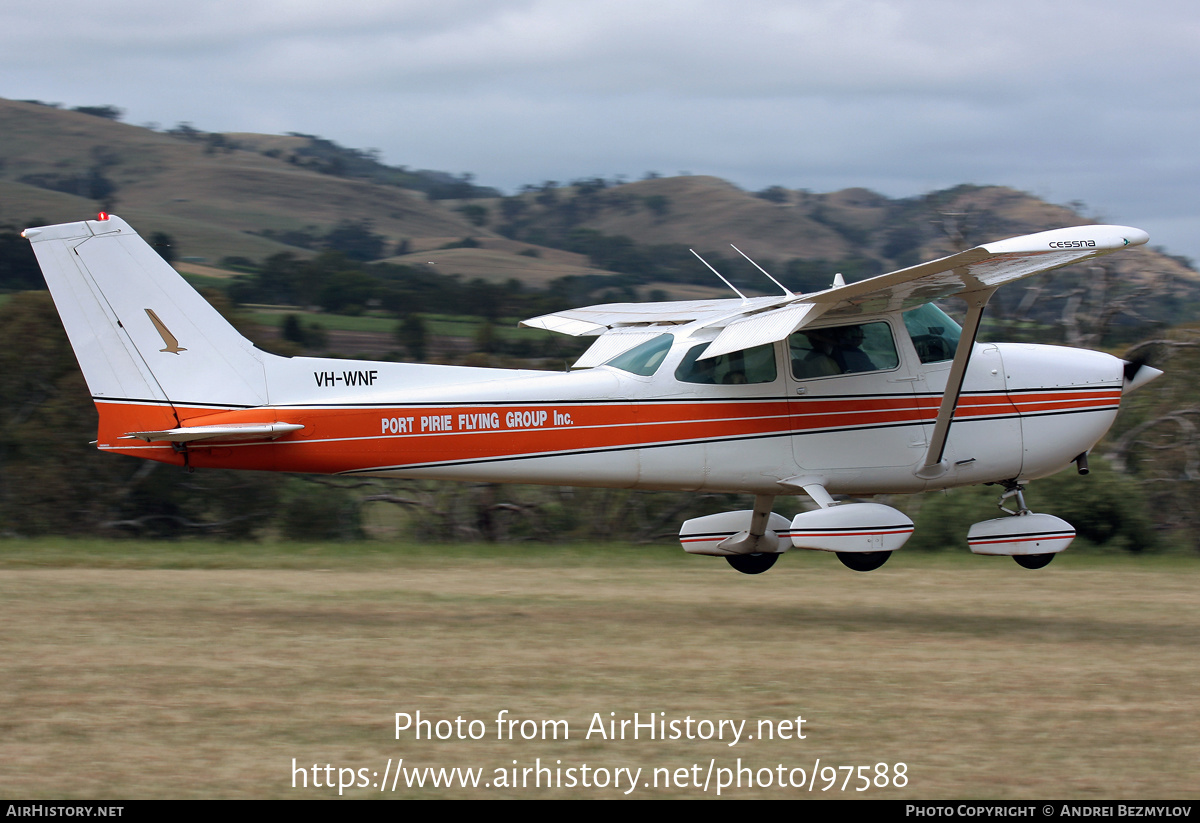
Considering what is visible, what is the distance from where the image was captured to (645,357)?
359 inches

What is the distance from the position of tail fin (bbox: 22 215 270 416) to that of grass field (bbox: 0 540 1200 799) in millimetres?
1732

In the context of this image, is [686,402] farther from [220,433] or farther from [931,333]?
[220,433]

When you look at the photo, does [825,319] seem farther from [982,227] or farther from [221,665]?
[982,227]

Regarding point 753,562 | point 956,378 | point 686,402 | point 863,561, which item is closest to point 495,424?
point 686,402

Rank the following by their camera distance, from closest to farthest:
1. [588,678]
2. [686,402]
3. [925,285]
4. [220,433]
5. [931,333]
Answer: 1. [588,678]
2. [220,433]
3. [925,285]
4. [686,402]
5. [931,333]

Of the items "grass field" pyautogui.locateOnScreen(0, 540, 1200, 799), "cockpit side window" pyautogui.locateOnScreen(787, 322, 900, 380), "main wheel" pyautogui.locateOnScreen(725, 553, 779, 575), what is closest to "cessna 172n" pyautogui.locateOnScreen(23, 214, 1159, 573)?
"cockpit side window" pyautogui.locateOnScreen(787, 322, 900, 380)

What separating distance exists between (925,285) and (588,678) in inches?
155

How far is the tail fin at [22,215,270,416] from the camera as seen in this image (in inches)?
331

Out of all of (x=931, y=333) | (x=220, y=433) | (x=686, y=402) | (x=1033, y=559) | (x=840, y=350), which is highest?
(x=931, y=333)

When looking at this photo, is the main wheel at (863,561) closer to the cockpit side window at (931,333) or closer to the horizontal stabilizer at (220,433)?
the cockpit side window at (931,333)

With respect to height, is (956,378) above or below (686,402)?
above

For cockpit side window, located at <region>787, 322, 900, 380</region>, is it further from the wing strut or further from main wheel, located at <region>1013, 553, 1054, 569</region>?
main wheel, located at <region>1013, 553, 1054, 569</region>
